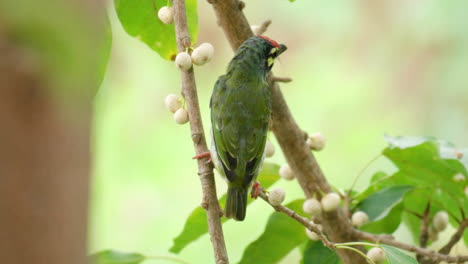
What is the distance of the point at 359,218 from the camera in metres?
2.37

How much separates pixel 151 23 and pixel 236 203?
71 centimetres

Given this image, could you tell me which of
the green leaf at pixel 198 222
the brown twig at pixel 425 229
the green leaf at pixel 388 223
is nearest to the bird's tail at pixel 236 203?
the green leaf at pixel 198 222

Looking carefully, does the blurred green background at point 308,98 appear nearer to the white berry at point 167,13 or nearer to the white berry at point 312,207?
the white berry at point 312,207

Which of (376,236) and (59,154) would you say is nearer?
(59,154)

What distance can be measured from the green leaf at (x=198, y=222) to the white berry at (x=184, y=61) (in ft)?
1.75

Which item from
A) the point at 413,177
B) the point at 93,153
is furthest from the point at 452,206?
the point at 93,153

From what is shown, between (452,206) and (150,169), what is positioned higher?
(150,169)

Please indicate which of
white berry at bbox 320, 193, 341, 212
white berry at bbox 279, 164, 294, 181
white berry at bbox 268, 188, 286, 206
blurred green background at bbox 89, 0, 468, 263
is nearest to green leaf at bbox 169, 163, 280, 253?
white berry at bbox 279, 164, 294, 181

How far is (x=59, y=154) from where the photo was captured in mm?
854

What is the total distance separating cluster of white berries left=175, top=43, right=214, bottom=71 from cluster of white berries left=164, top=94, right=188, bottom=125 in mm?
151

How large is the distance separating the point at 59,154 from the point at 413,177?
1762 mm

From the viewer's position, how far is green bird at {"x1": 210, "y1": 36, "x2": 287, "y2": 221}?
7.25ft

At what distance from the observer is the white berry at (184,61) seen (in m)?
1.89

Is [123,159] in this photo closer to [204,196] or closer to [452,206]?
[452,206]
